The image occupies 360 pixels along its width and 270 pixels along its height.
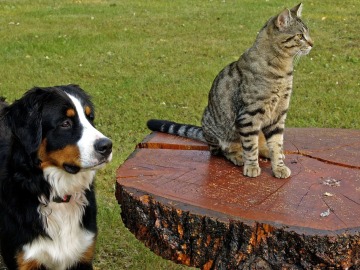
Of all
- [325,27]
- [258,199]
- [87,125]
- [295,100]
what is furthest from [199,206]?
[325,27]

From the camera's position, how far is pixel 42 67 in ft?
33.0

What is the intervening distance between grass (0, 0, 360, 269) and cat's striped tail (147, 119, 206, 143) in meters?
1.10

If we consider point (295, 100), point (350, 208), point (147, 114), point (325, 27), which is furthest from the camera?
point (325, 27)

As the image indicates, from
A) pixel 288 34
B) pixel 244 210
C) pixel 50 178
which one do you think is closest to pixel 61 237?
pixel 50 178

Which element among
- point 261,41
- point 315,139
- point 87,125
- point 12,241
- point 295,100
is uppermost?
point 261,41

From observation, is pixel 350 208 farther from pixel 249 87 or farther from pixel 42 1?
pixel 42 1

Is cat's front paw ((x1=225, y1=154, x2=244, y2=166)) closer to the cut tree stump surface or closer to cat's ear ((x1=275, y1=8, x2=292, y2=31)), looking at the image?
the cut tree stump surface

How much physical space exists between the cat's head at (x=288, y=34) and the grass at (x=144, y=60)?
206 cm

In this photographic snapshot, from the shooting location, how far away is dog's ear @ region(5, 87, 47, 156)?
3.35 meters

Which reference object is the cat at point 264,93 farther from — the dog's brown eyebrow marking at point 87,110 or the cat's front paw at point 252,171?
the dog's brown eyebrow marking at point 87,110

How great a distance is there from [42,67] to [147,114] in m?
2.99

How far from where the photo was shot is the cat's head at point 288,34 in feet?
12.3

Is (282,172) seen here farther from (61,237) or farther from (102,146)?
(61,237)

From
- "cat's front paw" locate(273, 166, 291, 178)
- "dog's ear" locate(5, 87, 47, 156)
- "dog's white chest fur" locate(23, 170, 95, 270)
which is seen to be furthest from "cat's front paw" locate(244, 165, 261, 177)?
"dog's ear" locate(5, 87, 47, 156)
